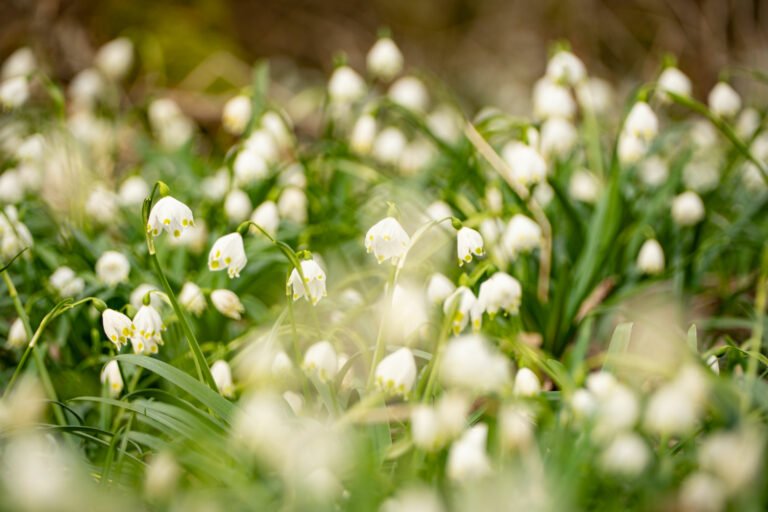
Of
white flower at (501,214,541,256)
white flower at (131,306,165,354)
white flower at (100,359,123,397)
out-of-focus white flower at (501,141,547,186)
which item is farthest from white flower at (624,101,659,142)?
white flower at (100,359,123,397)

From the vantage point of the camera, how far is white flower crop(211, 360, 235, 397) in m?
2.24

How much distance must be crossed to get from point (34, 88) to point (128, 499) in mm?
4830

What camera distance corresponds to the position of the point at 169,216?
2.05 m

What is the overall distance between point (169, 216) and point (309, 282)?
1.24ft

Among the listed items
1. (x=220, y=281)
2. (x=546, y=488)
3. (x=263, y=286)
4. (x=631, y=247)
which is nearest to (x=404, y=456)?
(x=546, y=488)

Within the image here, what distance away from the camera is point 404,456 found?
6.28 ft

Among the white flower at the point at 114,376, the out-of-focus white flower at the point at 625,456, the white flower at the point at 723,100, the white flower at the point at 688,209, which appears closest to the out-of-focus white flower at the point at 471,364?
the out-of-focus white flower at the point at 625,456

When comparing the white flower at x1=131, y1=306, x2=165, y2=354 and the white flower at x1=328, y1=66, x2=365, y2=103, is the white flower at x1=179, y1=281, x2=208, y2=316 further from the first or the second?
the white flower at x1=328, y1=66, x2=365, y2=103

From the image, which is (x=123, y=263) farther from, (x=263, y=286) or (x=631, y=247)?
(x=631, y=247)

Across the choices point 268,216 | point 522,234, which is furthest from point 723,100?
point 268,216

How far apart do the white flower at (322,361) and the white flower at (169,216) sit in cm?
44

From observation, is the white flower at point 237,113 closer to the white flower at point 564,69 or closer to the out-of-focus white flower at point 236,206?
the out-of-focus white flower at point 236,206

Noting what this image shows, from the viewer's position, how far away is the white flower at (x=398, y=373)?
1847 mm

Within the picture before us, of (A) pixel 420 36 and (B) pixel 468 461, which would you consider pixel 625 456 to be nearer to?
(B) pixel 468 461
